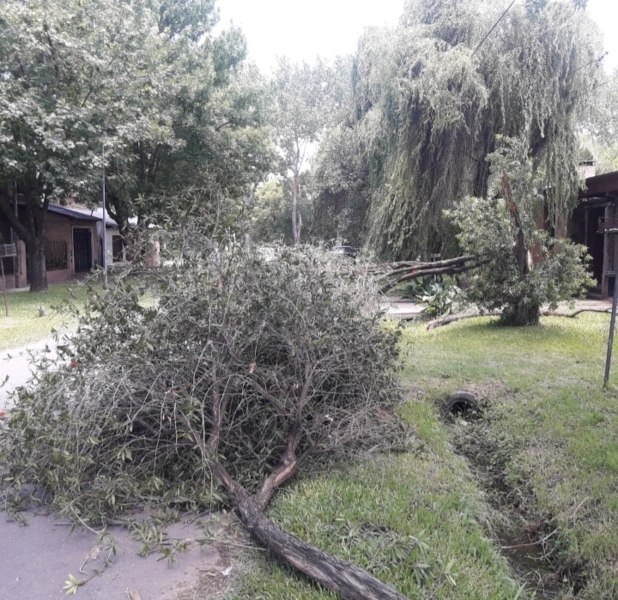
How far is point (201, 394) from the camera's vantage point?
3.90 meters

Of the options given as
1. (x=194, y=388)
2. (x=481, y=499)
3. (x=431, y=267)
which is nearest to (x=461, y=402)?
(x=481, y=499)

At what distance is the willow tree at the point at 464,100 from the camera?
12359 millimetres

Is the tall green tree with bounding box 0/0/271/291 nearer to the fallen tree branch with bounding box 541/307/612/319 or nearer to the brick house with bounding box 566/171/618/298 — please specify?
the fallen tree branch with bounding box 541/307/612/319

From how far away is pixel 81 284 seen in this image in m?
4.29

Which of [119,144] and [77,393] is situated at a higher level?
[119,144]

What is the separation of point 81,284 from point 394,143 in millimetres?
11252

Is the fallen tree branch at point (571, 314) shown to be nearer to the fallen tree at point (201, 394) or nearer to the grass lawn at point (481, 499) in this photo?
the grass lawn at point (481, 499)

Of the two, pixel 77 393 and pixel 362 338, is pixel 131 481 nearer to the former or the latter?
pixel 77 393

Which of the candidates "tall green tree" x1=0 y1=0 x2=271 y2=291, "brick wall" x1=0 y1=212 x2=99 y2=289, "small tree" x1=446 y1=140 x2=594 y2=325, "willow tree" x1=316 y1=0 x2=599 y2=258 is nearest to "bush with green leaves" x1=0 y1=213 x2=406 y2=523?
"small tree" x1=446 y1=140 x2=594 y2=325

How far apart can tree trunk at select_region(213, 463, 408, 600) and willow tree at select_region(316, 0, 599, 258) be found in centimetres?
1097

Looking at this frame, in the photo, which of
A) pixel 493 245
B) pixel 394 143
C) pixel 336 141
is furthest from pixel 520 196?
pixel 336 141

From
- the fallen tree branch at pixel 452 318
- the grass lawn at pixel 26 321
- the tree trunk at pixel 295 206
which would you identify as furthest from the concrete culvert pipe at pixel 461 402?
the tree trunk at pixel 295 206

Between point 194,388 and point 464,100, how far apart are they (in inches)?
452

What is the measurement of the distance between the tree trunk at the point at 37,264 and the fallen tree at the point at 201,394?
1348cm
